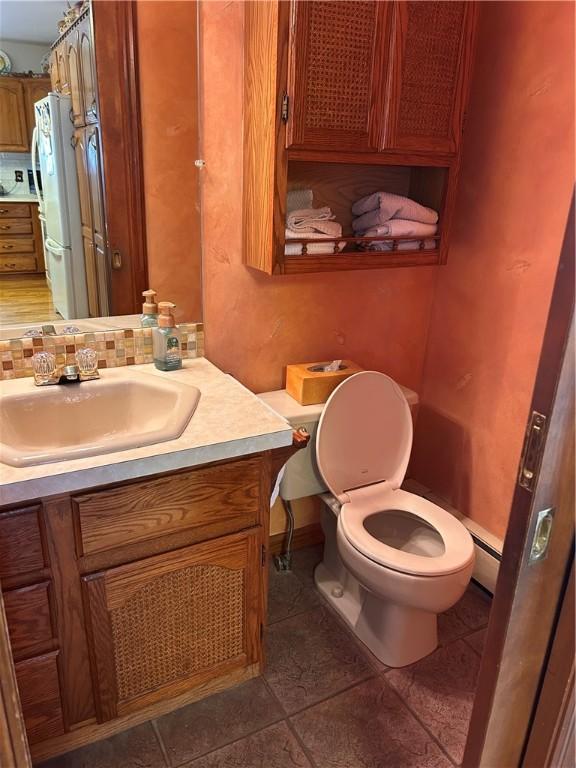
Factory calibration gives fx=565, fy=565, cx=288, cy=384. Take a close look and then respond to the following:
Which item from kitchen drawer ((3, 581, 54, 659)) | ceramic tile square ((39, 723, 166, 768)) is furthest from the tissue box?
ceramic tile square ((39, 723, 166, 768))

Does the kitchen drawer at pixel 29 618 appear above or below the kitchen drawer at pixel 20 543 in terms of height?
below

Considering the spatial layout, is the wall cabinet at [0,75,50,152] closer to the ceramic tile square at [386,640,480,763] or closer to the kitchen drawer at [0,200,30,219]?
the kitchen drawer at [0,200,30,219]

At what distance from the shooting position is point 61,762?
1.44 m

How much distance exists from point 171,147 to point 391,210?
2.28ft

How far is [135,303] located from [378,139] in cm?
85

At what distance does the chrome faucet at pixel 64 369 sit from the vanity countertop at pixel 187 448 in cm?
4

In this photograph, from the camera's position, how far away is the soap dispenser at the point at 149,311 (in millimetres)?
1680

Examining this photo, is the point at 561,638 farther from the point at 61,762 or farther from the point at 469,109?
the point at 469,109

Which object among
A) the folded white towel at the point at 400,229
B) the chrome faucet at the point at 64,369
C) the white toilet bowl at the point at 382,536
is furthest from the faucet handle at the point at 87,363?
the folded white towel at the point at 400,229

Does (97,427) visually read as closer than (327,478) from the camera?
Yes

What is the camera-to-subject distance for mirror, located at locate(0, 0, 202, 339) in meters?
1.43

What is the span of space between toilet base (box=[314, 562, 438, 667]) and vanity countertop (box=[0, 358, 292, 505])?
731 mm

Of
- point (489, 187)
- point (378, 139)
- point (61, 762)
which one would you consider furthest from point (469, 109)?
point (61, 762)

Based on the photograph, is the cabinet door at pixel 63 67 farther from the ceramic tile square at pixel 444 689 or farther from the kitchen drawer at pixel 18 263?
the ceramic tile square at pixel 444 689
